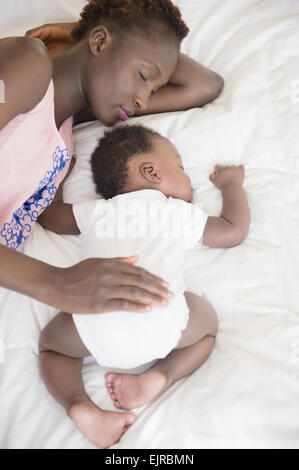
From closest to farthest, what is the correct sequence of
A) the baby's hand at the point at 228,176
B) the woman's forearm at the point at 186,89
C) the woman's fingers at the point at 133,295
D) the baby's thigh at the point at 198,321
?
the woman's fingers at the point at 133,295
the baby's thigh at the point at 198,321
the baby's hand at the point at 228,176
the woman's forearm at the point at 186,89

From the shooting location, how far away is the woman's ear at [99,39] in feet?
3.85

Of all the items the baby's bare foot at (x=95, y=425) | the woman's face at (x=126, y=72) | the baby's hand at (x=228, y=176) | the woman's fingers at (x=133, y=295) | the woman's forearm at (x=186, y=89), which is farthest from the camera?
the woman's forearm at (x=186, y=89)

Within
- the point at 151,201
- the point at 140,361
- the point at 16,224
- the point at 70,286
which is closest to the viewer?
the point at 70,286

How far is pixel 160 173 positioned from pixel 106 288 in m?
0.52

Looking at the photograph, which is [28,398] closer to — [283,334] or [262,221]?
[283,334]

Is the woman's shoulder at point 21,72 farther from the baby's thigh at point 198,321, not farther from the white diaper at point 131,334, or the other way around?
the baby's thigh at point 198,321

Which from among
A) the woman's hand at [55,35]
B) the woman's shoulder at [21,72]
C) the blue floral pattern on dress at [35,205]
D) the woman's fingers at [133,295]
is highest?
the woman's shoulder at [21,72]

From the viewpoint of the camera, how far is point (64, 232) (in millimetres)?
1263

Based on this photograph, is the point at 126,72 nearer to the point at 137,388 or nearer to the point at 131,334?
the point at 131,334

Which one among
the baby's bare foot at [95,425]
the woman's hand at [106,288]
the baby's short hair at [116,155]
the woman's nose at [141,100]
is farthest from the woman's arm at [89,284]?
the woman's nose at [141,100]

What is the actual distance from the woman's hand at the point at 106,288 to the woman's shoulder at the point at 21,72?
15.2 inches
